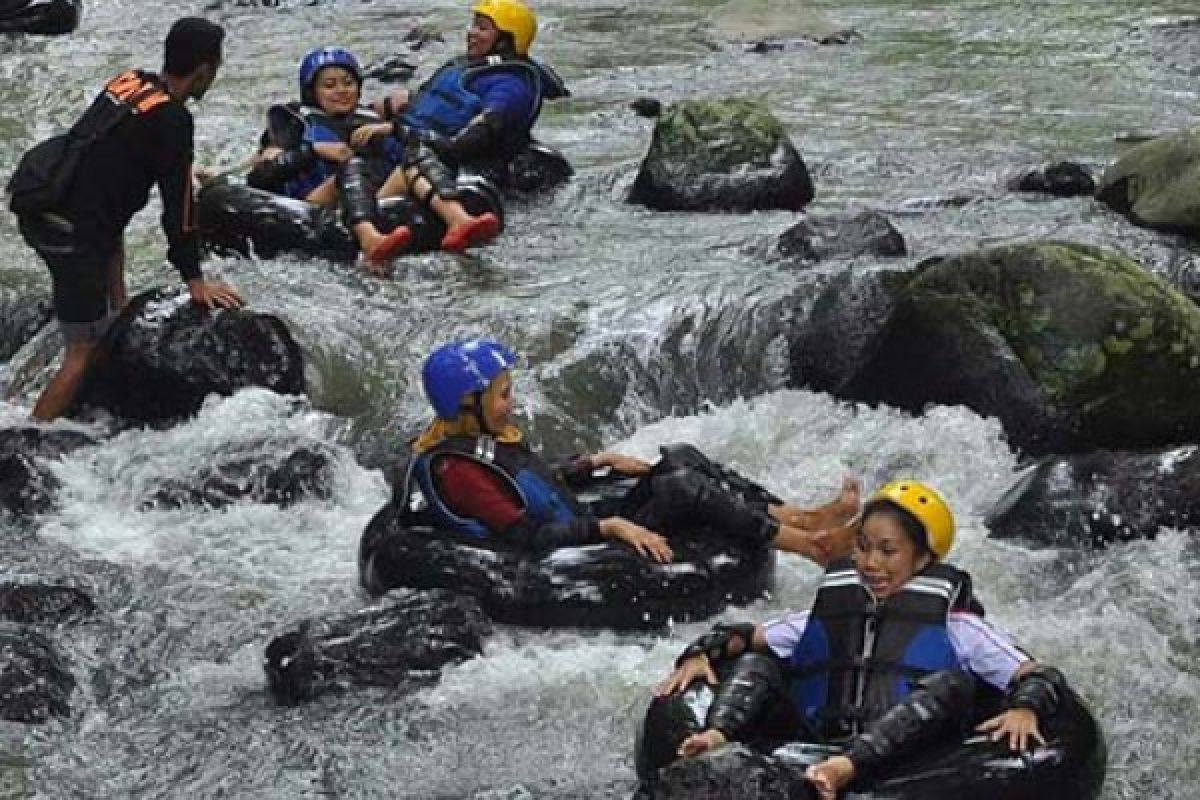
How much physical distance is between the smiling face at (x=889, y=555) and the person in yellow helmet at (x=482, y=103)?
6.27 meters

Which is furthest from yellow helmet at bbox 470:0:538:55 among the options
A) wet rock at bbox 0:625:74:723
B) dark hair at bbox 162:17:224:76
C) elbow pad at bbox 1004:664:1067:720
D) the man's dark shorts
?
elbow pad at bbox 1004:664:1067:720

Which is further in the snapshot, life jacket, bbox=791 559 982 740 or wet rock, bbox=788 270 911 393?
wet rock, bbox=788 270 911 393

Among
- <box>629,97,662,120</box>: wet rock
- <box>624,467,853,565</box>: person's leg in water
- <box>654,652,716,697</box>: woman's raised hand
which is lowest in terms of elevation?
<box>629,97,662,120</box>: wet rock

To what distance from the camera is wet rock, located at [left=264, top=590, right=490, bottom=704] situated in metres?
6.50

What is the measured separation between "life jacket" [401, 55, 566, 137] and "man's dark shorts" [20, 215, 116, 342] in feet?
10.8

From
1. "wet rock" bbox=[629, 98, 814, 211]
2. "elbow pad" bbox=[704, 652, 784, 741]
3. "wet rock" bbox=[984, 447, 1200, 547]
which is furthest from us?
"wet rock" bbox=[629, 98, 814, 211]

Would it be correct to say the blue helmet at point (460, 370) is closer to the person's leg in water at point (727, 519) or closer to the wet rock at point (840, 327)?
the person's leg in water at point (727, 519)

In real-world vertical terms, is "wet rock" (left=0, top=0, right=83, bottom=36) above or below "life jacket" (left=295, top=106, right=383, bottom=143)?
below

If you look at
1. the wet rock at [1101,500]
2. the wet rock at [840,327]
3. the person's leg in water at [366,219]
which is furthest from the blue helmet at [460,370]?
the person's leg in water at [366,219]

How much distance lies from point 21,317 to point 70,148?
2257 millimetres

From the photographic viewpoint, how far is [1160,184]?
10820 mm

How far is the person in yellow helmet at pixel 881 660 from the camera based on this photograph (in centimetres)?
535

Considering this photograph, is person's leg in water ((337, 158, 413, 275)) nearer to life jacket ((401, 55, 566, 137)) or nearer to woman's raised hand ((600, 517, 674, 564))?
life jacket ((401, 55, 566, 137))

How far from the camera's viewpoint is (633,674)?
659 centimetres
